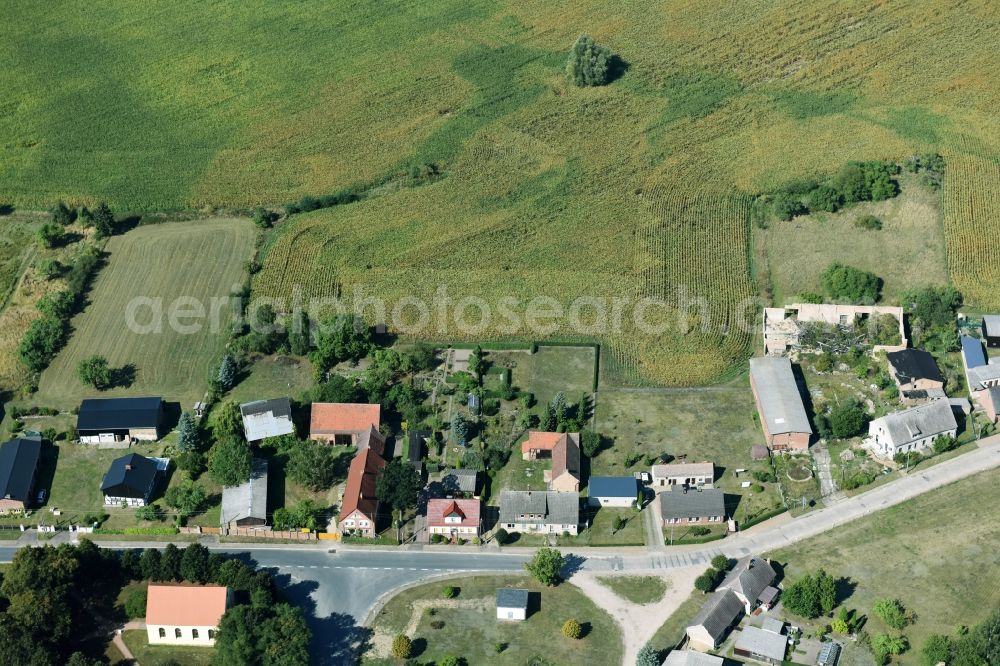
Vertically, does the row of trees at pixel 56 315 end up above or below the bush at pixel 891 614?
above

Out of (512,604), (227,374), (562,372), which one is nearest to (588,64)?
(562,372)

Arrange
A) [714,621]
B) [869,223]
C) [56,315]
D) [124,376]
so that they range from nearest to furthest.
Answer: [714,621] < [124,376] < [56,315] < [869,223]

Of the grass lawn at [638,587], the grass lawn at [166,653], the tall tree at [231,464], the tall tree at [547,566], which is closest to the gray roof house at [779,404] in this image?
the grass lawn at [638,587]

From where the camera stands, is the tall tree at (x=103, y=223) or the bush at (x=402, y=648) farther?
the tall tree at (x=103, y=223)

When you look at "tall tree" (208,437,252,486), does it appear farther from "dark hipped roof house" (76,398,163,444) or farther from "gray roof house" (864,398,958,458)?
"gray roof house" (864,398,958,458)

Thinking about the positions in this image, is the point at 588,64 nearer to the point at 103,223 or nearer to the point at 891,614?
the point at 103,223

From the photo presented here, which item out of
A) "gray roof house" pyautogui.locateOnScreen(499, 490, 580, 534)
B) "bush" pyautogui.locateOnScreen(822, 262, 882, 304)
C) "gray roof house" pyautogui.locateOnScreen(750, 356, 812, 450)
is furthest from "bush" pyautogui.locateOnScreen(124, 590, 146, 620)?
"bush" pyautogui.locateOnScreen(822, 262, 882, 304)

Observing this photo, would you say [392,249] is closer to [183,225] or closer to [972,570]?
[183,225]

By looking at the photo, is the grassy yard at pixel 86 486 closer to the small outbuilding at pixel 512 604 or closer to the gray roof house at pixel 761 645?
the small outbuilding at pixel 512 604
